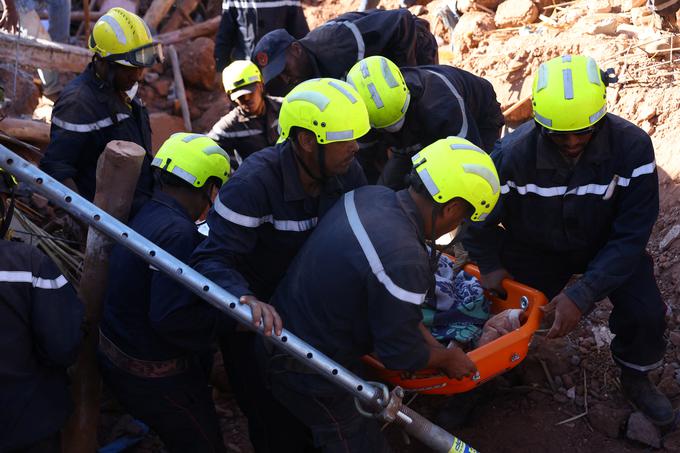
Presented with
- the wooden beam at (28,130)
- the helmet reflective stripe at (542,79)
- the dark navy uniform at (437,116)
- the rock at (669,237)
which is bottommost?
the rock at (669,237)

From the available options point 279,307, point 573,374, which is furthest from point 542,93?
point 573,374

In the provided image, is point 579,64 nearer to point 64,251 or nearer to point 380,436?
point 380,436

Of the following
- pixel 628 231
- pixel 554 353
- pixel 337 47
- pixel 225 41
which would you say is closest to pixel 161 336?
Answer: pixel 628 231

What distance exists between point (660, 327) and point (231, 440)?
269 centimetres

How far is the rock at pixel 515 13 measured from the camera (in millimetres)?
8383

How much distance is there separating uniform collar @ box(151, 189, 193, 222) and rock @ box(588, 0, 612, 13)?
572cm

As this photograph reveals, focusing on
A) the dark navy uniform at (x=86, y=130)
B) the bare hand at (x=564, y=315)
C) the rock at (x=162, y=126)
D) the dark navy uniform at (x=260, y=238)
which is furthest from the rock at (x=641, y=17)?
the rock at (x=162, y=126)

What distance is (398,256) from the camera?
2.92 meters

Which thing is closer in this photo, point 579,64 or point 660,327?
point 579,64

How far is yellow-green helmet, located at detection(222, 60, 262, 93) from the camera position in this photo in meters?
5.42

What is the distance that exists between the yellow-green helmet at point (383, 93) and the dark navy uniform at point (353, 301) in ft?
4.84

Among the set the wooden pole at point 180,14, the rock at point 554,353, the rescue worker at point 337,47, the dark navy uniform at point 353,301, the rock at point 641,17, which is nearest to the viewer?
the dark navy uniform at point 353,301

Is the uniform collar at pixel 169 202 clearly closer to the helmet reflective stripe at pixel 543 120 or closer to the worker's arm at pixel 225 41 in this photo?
the helmet reflective stripe at pixel 543 120

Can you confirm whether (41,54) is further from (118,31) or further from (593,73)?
(593,73)
